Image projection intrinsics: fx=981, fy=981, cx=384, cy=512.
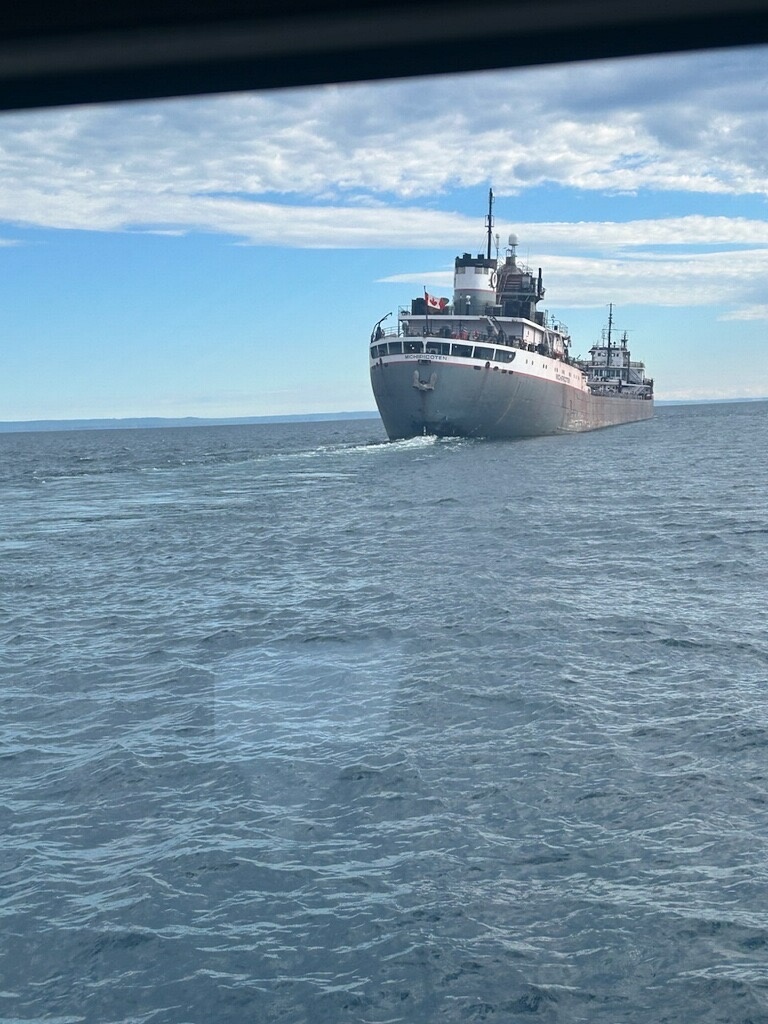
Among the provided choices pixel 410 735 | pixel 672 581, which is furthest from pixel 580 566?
pixel 410 735

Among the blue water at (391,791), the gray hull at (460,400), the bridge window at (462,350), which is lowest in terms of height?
the blue water at (391,791)

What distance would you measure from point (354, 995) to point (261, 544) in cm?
2475

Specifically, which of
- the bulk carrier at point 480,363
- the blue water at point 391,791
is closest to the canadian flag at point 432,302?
the bulk carrier at point 480,363

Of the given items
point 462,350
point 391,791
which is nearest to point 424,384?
point 462,350

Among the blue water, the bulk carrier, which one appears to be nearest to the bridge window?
the bulk carrier

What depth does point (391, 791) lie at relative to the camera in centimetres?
1232

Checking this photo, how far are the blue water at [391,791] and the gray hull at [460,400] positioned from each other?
3658 centimetres

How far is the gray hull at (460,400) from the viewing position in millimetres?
63750

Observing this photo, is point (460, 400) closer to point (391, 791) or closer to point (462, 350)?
point (462, 350)

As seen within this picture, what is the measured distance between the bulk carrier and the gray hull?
0.22 feet

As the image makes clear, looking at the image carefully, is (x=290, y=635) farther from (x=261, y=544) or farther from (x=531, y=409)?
(x=531, y=409)

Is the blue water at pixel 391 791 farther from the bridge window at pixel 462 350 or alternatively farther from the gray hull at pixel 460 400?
the bridge window at pixel 462 350

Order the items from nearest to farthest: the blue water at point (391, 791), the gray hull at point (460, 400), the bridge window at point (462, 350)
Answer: the blue water at point (391, 791)
the gray hull at point (460, 400)
the bridge window at point (462, 350)

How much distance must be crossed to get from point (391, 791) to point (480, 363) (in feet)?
177
